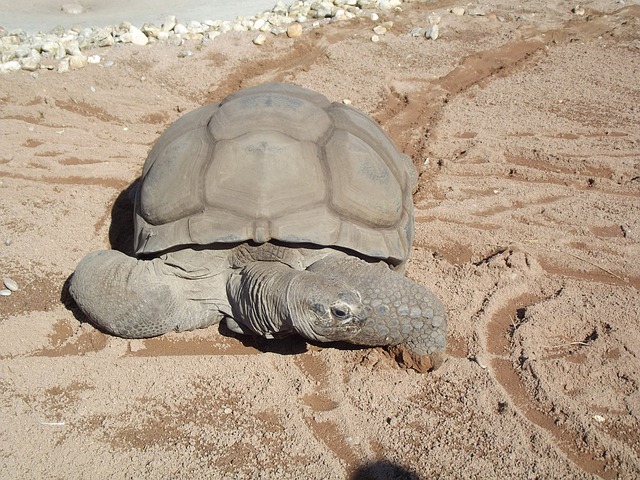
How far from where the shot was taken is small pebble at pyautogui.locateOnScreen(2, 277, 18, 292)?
328cm

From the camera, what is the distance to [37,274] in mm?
3393

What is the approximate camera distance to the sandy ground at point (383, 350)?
7.86ft

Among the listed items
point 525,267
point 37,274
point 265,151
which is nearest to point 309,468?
point 265,151

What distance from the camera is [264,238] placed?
2.63 meters

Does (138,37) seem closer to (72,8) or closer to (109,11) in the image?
(109,11)

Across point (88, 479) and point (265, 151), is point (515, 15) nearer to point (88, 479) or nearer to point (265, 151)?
point (265, 151)

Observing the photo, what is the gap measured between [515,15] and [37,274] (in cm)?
644

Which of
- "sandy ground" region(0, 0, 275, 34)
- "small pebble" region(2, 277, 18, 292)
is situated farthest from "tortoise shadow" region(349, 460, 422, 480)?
"sandy ground" region(0, 0, 275, 34)

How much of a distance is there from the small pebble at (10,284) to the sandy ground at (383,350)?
0.05m

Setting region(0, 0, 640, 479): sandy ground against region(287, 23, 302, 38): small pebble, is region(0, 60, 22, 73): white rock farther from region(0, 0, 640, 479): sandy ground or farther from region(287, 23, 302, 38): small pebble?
region(287, 23, 302, 38): small pebble

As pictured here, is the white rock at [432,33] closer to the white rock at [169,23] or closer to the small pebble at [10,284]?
the white rock at [169,23]

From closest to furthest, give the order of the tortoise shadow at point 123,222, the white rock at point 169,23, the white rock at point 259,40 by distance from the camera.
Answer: the tortoise shadow at point 123,222, the white rock at point 259,40, the white rock at point 169,23

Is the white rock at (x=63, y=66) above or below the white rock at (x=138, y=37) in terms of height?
below

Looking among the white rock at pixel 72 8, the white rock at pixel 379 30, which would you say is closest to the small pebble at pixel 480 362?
the white rock at pixel 379 30
